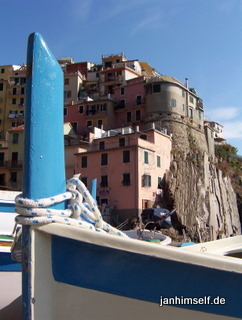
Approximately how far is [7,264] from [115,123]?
35829 millimetres

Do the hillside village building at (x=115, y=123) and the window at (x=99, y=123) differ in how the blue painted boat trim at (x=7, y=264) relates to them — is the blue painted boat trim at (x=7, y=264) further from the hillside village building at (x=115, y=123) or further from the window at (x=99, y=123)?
the window at (x=99, y=123)

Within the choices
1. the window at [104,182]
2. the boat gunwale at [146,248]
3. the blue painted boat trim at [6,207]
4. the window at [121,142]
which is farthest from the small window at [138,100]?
the boat gunwale at [146,248]

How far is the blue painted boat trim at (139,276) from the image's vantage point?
240cm

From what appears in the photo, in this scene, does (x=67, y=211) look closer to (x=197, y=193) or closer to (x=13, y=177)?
(x=197, y=193)

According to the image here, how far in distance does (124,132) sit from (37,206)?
3093cm

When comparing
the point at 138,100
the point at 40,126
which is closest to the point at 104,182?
the point at 138,100

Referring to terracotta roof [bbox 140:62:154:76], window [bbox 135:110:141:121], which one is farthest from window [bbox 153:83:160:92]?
terracotta roof [bbox 140:62:154:76]

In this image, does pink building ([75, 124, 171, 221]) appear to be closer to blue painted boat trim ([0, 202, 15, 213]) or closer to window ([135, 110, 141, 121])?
window ([135, 110, 141, 121])

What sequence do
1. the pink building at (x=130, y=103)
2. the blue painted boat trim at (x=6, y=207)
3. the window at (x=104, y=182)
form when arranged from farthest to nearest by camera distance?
the pink building at (x=130, y=103) < the window at (x=104, y=182) < the blue painted boat trim at (x=6, y=207)

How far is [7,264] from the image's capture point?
6.62 m

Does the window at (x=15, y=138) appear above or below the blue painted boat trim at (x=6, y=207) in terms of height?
above

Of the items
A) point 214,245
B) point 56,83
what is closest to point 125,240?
point 56,83

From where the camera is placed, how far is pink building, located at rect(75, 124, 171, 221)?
29953mm

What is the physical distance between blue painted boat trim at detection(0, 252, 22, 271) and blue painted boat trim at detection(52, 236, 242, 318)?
4274mm
